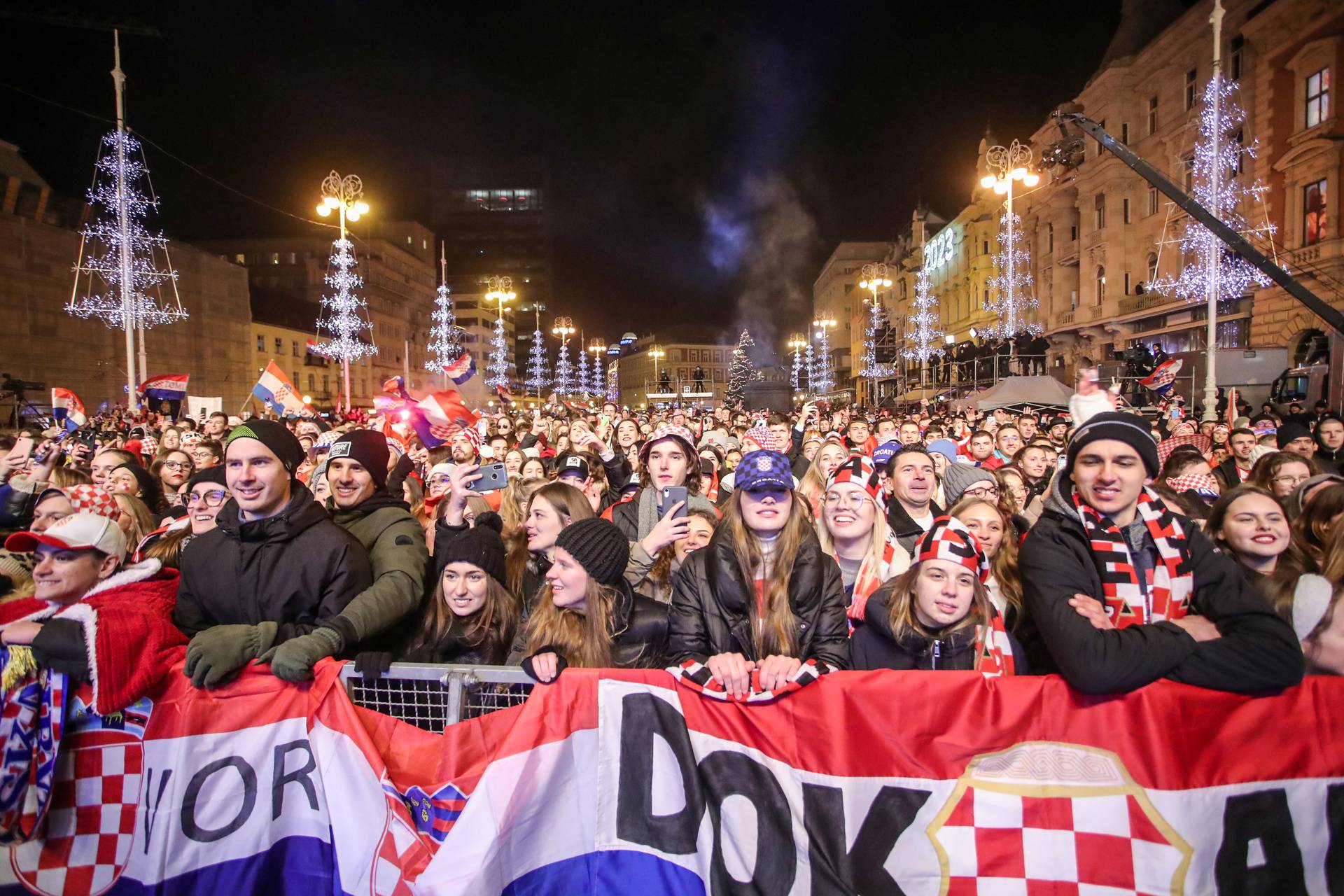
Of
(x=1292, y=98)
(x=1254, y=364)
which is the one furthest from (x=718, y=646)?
(x=1292, y=98)

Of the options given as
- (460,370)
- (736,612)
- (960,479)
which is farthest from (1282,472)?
(460,370)

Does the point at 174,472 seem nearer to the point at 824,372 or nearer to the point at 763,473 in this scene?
the point at 763,473

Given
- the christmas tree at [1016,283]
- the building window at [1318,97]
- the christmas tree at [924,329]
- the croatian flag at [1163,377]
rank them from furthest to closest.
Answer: the christmas tree at [924,329], the christmas tree at [1016,283], the building window at [1318,97], the croatian flag at [1163,377]

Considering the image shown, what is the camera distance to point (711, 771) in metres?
2.79

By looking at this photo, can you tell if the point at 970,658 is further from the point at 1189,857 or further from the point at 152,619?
the point at 152,619

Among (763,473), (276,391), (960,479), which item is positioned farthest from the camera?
(276,391)

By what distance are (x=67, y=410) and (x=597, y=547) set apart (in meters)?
13.4

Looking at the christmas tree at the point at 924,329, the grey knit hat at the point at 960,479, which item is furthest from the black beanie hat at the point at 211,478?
the christmas tree at the point at 924,329

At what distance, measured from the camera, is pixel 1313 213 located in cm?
2338

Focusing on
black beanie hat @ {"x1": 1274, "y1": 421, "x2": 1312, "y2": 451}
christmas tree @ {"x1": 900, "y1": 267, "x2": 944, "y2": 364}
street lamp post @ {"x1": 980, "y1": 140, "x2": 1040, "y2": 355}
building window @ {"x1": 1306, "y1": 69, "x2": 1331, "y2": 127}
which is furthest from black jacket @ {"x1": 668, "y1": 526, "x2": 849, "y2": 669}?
christmas tree @ {"x1": 900, "y1": 267, "x2": 944, "y2": 364}

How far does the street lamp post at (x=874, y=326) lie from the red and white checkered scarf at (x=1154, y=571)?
124 ft

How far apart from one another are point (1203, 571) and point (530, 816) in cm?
282

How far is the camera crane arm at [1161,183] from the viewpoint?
40.6 feet

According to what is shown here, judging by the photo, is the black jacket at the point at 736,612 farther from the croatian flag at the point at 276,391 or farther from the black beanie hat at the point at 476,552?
the croatian flag at the point at 276,391
